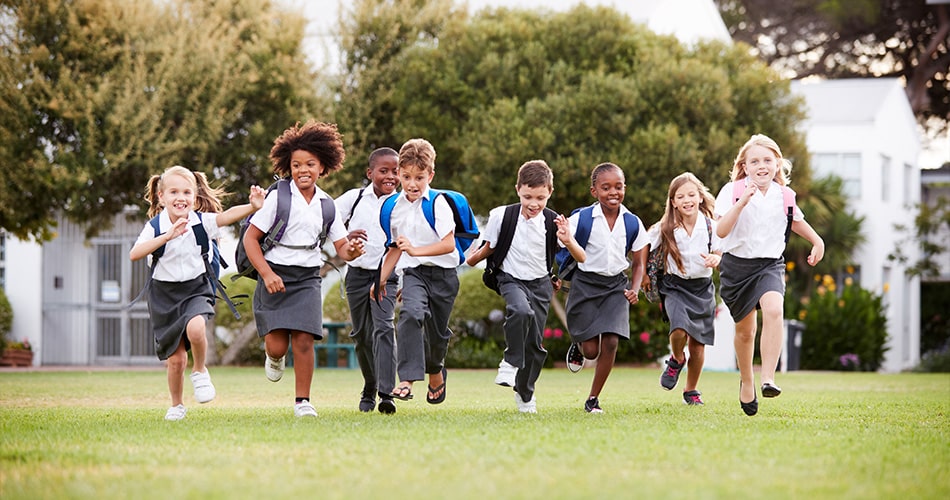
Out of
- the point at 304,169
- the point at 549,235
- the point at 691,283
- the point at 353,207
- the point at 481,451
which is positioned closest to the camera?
the point at 481,451

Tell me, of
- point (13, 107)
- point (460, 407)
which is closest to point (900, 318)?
point (13, 107)

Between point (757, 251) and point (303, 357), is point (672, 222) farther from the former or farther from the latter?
point (303, 357)

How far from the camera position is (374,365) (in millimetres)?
9383

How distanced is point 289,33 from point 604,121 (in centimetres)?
509

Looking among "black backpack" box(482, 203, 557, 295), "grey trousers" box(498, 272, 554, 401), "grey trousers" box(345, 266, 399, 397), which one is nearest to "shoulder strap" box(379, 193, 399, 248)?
"grey trousers" box(345, 266, 399, 397)

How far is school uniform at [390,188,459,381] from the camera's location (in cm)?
866

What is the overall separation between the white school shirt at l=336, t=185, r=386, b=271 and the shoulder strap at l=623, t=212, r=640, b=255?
1775 millimetres

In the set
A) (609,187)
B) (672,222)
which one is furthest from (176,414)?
(672,222)

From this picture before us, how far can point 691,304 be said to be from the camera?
10016mm

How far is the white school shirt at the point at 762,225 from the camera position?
8758mm

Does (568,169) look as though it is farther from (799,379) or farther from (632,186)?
(799,379)

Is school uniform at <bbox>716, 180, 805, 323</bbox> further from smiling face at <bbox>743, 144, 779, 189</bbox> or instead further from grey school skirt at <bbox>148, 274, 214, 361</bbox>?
grey school skirt at <bbox>148, 274, 214, 361</bbox>

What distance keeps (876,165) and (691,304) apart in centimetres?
2201

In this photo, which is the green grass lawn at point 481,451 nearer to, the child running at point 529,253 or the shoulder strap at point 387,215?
the child running at point 529,253
